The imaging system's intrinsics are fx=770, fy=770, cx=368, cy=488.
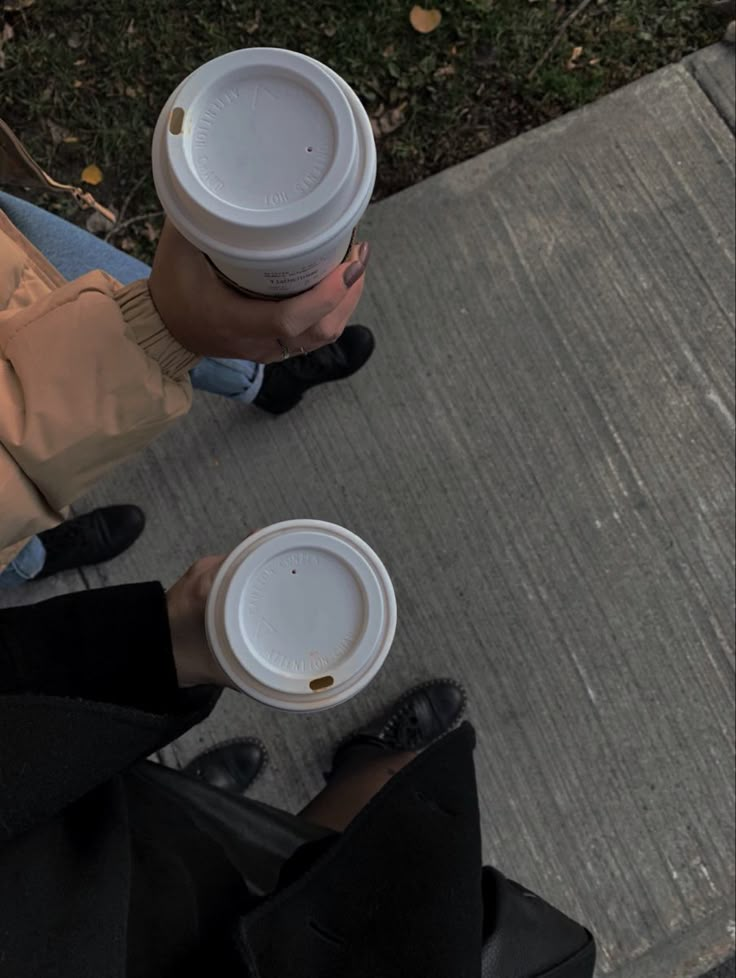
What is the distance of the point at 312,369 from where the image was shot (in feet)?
7.44

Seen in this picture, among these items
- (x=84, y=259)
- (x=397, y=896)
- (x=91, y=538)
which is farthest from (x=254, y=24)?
(x=397, y=896)

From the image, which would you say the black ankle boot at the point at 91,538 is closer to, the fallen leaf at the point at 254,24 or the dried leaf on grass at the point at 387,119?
the dried leaf on grass at the point at 387,119

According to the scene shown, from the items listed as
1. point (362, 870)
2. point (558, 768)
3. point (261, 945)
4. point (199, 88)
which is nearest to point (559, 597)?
point (558, 768)

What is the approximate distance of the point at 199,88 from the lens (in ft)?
3.23

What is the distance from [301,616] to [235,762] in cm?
78

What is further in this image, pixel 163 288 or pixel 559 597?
pixel 559 597

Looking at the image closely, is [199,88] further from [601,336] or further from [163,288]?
[601,336]

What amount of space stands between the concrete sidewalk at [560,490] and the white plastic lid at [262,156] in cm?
136

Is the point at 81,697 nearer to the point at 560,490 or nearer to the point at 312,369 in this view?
the point at 312,369

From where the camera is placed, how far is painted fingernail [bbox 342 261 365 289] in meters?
1.19

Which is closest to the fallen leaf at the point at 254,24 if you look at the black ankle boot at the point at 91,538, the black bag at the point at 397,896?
the black ankle boot at the point at 91,538

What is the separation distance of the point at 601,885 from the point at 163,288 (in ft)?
6.16

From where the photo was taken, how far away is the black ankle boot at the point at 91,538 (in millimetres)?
2225

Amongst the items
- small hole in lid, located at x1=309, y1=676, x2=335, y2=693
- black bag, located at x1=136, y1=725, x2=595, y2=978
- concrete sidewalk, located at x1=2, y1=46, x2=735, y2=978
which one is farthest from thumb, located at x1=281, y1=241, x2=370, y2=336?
concrete sidewalk, located at x1=2, y1=46, x2=735, y2=978
